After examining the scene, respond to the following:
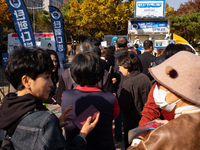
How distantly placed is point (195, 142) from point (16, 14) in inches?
333

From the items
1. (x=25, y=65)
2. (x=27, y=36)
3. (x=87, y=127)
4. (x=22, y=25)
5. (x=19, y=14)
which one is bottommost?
(x=87, y=127)

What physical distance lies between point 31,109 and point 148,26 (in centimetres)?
1573

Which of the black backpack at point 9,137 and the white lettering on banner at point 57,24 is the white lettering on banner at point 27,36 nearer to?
the white lettering on banner at point 57,24

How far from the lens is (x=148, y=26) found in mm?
15773

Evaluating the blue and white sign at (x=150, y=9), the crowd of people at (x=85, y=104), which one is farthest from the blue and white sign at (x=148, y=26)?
the crowd of people at (x=85, y=104)

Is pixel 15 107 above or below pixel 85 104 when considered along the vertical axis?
above

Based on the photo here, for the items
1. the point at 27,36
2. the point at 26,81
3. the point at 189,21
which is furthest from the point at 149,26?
the point at 189,21

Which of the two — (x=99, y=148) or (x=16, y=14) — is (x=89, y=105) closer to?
(x=99, y=148)

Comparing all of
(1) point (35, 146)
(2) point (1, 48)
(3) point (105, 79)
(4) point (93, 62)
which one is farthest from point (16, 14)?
(2) point (1, 48)

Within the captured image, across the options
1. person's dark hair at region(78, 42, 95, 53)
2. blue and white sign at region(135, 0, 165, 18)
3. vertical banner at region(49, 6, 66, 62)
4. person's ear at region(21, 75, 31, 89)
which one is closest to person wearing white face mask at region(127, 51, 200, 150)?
person's ear at region(21, 75, 31, 89)

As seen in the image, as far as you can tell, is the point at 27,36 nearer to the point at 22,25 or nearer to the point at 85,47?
the point at 22,25

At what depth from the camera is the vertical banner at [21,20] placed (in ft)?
26.3

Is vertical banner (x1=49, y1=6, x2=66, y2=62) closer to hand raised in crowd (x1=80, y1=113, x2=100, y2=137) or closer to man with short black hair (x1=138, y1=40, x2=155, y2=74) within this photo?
man with short black hair (x1=138, y1=40, x2=155, y2=74)

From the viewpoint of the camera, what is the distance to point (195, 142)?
119cm
